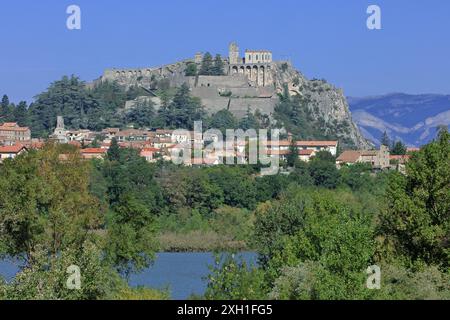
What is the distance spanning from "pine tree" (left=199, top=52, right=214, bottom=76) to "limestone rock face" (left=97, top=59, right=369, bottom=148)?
Answer: 1459 mm

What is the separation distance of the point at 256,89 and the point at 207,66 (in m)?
7.83

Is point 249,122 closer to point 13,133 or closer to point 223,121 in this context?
point 223,121

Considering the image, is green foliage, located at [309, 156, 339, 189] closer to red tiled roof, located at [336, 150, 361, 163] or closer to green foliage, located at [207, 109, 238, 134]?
red tiled roof, located at [336, 150, 361, 163]

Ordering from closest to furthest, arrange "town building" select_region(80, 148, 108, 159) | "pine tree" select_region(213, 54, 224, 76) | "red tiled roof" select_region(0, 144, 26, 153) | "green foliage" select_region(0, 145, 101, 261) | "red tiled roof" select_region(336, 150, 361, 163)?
"green foliage" select_region(0, 145, 101, 261)
"red tiled roof" select_region(0, 144, 26, 153)
"town building" select_region(80, 148, 108, 159)
"red tiled roof" select_region(336, 150, 361, 163)
"pine tree" select_region(213, 54, 224, 76)

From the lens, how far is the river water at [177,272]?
32594 millimetres

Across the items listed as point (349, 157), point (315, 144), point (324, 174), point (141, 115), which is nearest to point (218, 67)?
point (141, 115)

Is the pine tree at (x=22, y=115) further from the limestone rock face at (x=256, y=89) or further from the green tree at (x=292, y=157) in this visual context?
the green tree at (x=292, y=157)

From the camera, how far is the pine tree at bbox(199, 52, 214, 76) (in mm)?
108750

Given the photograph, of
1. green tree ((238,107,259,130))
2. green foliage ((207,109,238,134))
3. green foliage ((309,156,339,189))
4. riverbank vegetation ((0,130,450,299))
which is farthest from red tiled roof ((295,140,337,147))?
riverbank vegetation ((0,130,450,299))

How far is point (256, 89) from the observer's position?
340 ft

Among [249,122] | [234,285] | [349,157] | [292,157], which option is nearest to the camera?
[234,285]

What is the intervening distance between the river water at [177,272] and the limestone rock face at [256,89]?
50847 millimetres
